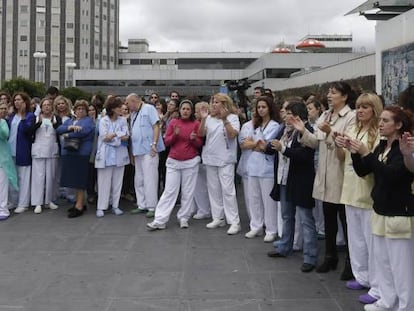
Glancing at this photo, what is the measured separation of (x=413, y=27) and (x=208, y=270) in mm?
5885

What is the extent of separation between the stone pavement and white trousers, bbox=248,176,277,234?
0.94ft

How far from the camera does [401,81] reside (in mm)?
9266

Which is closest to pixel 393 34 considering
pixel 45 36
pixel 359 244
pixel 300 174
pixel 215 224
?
pixel 215 224

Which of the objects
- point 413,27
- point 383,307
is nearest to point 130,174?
point 413,27

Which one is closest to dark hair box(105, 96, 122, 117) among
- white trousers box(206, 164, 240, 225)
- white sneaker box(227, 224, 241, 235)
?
white trousers box(206, 164, 240, 225)

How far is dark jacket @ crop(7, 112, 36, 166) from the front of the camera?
28.1ft

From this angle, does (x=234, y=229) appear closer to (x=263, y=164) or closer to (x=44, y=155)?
(x=263, y=164)

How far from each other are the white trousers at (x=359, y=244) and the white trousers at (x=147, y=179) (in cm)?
414

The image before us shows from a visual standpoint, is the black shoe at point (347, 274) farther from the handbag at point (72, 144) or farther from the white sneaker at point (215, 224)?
the handbag at point (72, 144)

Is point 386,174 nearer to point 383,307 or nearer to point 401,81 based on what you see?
point 383,307

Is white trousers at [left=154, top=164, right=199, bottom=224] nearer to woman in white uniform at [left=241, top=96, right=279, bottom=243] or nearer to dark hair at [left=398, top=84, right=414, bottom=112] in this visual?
woman in white uniform at [left=241, top=96, right=279, bottom=243]

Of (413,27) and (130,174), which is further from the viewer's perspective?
(130,174)

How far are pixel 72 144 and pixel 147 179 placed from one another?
127 centimetres

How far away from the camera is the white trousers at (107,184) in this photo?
8672mm
